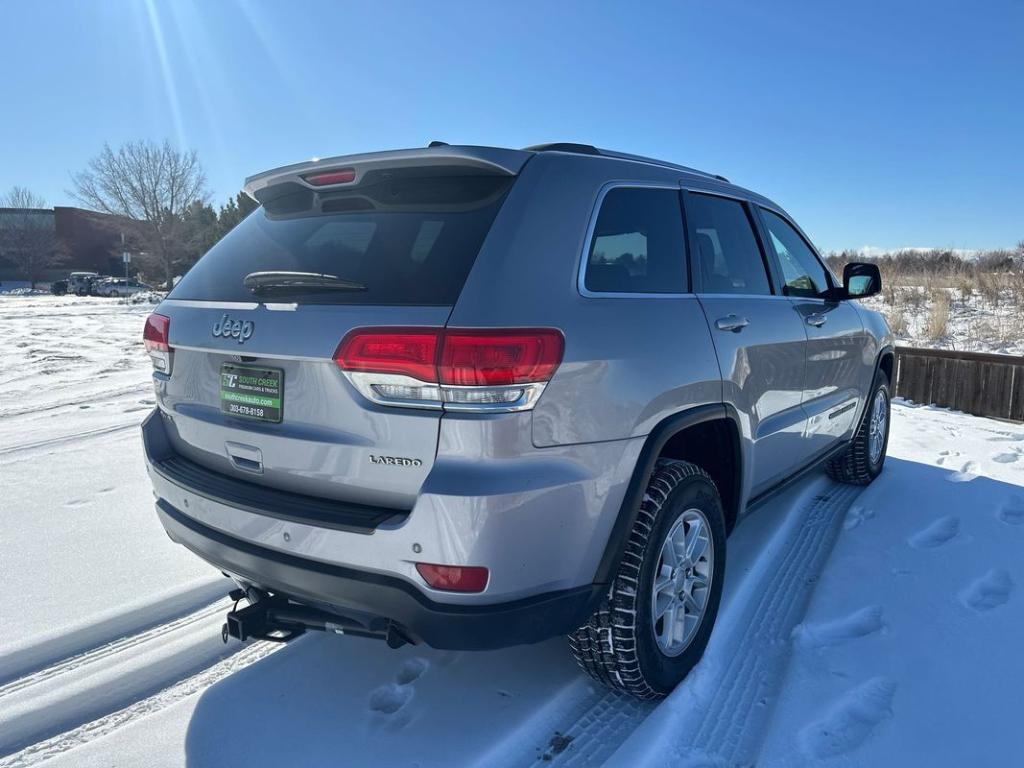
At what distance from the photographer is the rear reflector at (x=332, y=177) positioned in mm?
2404

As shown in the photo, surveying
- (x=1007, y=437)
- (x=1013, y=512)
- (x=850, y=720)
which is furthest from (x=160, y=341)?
(x=1007, y=437)

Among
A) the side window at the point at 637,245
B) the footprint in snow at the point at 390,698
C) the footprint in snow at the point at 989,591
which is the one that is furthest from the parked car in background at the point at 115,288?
the footprint in snow at the point at 989,591

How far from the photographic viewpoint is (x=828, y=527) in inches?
165

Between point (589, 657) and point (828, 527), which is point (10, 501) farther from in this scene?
point (828, 527)

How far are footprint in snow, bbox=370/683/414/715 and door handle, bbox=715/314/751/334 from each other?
6.04 feet

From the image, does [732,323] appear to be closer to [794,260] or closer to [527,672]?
[794,260]

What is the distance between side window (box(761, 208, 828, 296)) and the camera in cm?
383

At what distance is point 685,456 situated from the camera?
116 inches

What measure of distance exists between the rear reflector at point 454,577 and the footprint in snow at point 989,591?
2.51m

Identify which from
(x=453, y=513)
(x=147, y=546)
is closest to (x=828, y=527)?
(x=453, y=513)

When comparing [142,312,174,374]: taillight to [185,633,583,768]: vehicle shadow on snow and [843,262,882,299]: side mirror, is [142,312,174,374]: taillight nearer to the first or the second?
[185,633,583,768]: vehicle shadow on snow

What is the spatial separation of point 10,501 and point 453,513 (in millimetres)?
3716

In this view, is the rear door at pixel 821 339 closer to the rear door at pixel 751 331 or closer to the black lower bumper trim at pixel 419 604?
the rear door at pixel 751 331

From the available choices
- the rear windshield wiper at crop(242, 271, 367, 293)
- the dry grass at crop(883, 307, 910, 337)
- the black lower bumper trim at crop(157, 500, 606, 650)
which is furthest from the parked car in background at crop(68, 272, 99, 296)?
the black lower bumper trim at crop(157, 500, 606, 650)
